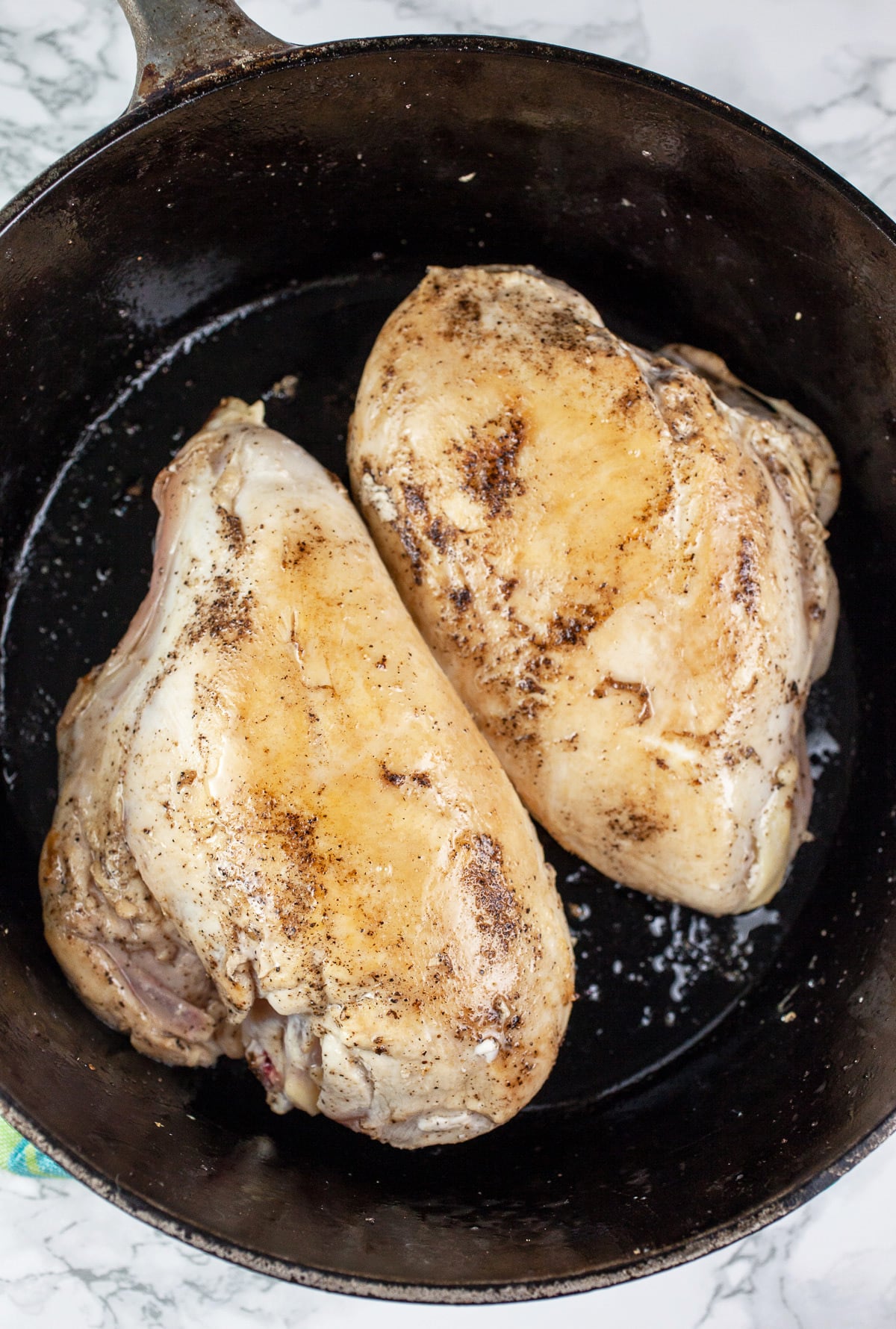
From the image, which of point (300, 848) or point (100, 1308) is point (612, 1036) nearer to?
point (300, 848)

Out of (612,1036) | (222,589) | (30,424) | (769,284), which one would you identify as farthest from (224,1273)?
(769,284)

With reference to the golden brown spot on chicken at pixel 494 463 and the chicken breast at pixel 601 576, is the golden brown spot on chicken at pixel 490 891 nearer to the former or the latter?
the chicken breast at pixel 601 576

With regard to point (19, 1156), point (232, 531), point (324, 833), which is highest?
point (232, 531)

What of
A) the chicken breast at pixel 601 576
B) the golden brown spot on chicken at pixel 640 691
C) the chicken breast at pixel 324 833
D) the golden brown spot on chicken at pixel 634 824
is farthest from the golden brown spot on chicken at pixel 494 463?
the golden brown spot on chicken at pixel 634 824

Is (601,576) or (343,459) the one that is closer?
(601,576)

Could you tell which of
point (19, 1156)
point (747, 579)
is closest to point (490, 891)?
point (747, 579)

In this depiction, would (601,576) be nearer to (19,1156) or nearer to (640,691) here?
(640,691)

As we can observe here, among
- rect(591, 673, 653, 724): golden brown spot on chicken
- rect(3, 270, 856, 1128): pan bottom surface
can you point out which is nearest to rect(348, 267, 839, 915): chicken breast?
rect(591, 673, 653, 724): golden brown spot on chicken
